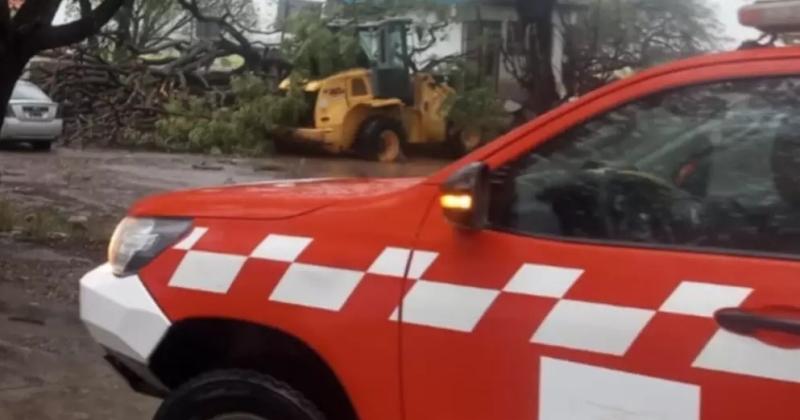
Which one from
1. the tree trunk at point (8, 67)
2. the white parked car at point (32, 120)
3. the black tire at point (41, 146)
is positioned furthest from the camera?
the black tire at point (41, 146)

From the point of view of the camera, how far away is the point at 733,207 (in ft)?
11.0

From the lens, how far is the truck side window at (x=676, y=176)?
332cm

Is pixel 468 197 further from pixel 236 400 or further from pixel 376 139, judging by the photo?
pixel 376 139

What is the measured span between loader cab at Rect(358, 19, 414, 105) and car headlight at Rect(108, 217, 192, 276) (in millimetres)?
23059

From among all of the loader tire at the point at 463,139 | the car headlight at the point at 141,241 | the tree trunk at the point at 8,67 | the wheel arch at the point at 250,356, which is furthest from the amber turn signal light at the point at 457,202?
the loader tire at the point at 463,139

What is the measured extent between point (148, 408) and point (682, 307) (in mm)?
3625

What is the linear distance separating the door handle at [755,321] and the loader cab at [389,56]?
24.3 meters

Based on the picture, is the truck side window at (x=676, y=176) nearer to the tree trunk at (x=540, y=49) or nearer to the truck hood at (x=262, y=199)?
the truck hood at (x=262, y=199)

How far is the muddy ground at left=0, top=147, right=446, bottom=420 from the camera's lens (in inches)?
258

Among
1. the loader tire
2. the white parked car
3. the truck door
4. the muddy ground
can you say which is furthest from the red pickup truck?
the loader tire

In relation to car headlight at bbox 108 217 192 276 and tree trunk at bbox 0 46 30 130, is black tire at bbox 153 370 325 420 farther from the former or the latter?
tree trunk at bbox 0 46 30 130

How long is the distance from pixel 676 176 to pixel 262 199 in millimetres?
1339

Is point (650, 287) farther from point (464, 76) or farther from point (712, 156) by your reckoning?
point (464, 76)

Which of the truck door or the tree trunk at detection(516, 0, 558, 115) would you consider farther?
the tree trunk at detection(516, 0, 558, 115)
